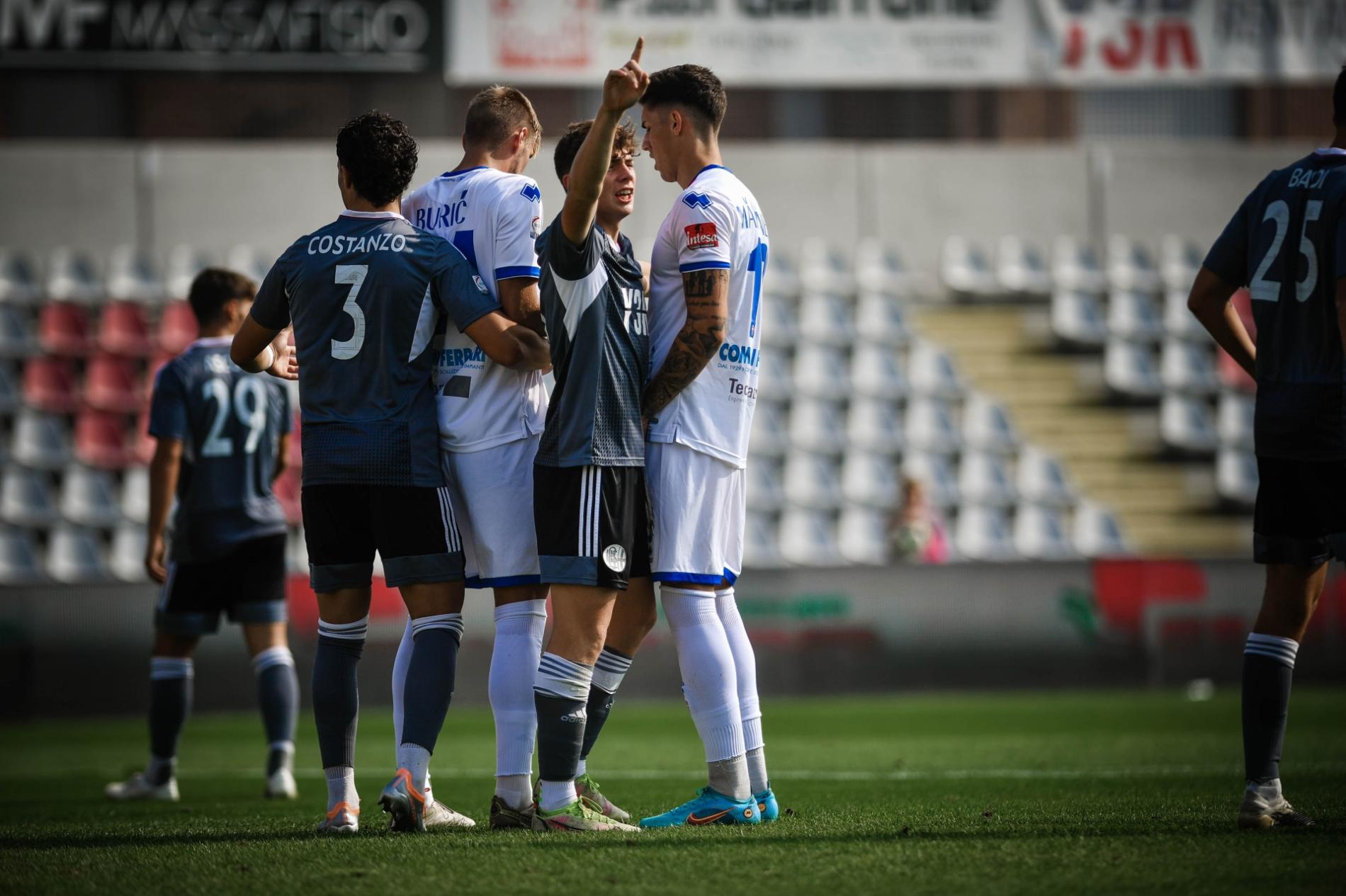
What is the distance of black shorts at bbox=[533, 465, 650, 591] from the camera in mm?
4375

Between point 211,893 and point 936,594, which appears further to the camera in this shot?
point 936,594

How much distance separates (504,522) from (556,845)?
1.05 metres

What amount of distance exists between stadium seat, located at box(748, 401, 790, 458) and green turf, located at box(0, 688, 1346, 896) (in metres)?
6.05

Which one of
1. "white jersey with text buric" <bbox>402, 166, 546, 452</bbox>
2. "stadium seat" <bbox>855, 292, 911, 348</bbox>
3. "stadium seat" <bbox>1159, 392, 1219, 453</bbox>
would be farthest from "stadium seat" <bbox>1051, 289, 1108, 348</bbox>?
"white jersey with text buric" <bbox>402, 166, 546, 452</bbox>

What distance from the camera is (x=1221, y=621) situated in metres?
12.8

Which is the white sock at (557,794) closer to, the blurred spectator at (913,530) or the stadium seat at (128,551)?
the blurred spectator at (913,530)

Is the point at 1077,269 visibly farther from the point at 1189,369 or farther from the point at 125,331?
the point at 125,331

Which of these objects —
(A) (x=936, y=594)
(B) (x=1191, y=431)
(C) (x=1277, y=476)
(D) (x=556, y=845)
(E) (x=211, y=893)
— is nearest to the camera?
(E) (x=211, y=893)

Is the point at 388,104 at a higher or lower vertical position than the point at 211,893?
higher

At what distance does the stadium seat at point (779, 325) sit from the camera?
1669 centimetres

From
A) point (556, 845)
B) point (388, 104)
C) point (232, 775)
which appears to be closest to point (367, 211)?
point (556, 845)

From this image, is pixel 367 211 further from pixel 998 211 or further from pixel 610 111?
pixel 998 211

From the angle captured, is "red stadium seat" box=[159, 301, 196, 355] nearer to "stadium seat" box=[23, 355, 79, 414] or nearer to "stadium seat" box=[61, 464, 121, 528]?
"stadium seat" box=[23, 355, 79, 414]

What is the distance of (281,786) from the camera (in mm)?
6551
